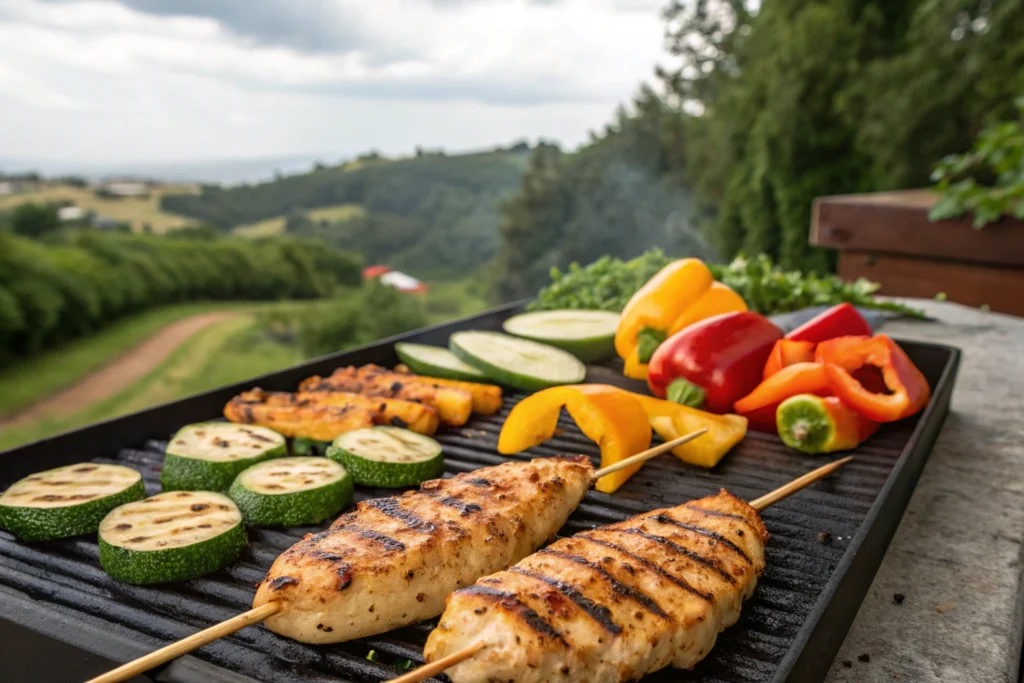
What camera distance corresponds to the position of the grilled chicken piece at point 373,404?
11.3ft

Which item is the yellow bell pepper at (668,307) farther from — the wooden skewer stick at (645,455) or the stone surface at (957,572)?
the stone surface at (957,572)

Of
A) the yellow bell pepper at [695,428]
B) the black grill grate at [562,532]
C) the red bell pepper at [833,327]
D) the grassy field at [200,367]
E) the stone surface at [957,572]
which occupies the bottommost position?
the grassy field at [200,367]

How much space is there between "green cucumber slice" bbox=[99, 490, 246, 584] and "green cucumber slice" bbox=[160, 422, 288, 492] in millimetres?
266

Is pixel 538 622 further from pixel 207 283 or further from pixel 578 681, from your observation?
pixel 207 283

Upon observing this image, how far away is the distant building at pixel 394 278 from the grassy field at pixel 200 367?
6.91 feet

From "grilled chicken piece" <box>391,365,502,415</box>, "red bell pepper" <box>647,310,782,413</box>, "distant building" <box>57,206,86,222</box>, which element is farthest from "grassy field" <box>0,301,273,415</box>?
"red bell pepper" <box>647,310,782,413</box>

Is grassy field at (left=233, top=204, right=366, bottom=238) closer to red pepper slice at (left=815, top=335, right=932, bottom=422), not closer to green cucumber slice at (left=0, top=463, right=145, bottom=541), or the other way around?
green cucumber slice at (left=0, top=463, right=145, bottom=541)

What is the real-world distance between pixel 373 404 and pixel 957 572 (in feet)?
7.80

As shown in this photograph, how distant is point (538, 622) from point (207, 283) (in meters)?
11.4

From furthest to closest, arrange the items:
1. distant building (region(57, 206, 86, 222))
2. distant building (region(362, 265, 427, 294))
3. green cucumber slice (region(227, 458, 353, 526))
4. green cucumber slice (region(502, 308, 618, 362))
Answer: distant building (region(362, 265, 427, 294)) < distant building (region(57, 206, 86, 222)) < green cucumber slice (region(502, 308, 618, 362)) < green cucumber slice (region(227, 458, 353, 526))

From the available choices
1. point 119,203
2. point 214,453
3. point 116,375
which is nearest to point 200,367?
point 116,375

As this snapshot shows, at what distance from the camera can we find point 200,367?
10.4 m

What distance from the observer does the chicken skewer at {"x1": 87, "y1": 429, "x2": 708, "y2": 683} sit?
1.91 m

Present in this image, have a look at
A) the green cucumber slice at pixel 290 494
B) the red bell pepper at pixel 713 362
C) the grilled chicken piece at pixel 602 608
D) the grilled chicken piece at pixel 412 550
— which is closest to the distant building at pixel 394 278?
the red bell pepper at pixel 713 362
